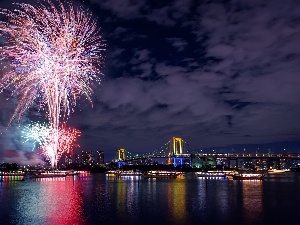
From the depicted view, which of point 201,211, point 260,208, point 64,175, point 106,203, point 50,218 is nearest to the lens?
point 50,218

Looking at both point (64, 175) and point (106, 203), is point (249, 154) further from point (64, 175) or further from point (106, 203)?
point (106, 203)

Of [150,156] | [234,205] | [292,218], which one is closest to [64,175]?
[150,156]

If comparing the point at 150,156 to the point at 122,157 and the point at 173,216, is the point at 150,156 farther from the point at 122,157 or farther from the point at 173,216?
the point at 173,216

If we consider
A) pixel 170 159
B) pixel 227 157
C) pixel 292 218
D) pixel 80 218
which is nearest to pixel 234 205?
pixel 292 218

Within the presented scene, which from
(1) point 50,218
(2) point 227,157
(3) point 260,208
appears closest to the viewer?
(1) point 50,218

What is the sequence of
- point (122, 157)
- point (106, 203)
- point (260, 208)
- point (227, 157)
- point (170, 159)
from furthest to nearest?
point (122, 157), point (170, 159), point (227, 157), point (106, 203), point (260, 208)

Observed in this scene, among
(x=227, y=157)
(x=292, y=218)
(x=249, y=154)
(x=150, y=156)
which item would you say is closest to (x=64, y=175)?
(x=150, y=156)

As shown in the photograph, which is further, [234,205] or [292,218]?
[234,205]

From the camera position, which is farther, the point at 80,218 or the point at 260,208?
the point at 260,208
